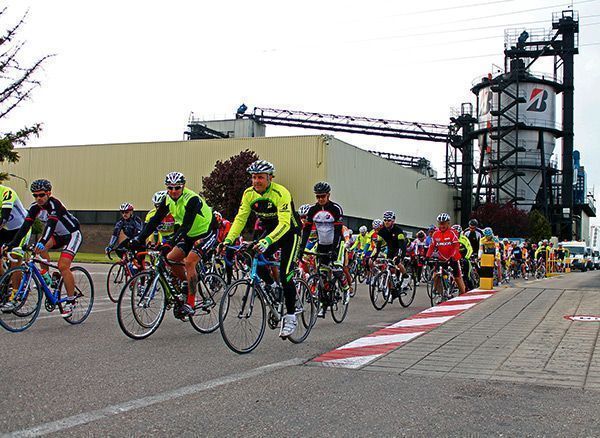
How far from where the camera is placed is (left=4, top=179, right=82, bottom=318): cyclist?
30.4 ft

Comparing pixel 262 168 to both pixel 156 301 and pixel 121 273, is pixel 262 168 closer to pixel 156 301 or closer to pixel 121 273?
pixel 156 301

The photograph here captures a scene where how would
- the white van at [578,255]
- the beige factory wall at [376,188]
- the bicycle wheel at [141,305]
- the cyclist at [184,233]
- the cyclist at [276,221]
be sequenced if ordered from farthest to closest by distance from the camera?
the white van at [578,255] < the beige factory wall at [376,188] < the cyclist at [184,233] < the bicycle wheel at [141,305] < the cyclist at [276,221]

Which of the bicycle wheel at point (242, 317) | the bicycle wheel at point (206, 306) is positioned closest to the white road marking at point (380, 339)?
the bicycle wheel at point (242, 317)

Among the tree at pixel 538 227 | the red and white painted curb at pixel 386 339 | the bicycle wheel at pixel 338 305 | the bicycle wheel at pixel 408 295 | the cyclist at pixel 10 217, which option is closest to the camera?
the red and white painted curb at pixel 386 339

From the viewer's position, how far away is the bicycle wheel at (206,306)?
8.84 metres

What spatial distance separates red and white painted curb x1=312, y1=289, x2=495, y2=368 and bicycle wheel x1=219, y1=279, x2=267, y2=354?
0.83 meters

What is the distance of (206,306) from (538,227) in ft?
198

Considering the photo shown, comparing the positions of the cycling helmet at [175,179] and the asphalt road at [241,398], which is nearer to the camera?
the asphalt road at [241,398]

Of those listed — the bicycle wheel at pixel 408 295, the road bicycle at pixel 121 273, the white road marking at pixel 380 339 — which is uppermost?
the road bicycle at pixel 121 273

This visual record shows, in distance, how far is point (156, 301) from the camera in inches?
328

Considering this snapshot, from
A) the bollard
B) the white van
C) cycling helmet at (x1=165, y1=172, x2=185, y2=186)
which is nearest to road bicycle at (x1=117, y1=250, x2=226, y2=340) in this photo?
cycling helmet at (x1=165, y1=172, x2=185, y2=186)

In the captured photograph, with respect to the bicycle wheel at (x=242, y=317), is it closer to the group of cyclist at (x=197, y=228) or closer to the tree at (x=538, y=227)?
the group of cyclist at (x=197, y=228)

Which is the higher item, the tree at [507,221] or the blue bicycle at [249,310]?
the tree at [507,221]

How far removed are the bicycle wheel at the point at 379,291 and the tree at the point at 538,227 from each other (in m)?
53.9
